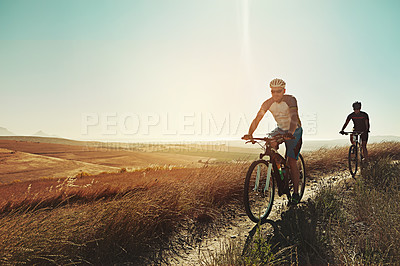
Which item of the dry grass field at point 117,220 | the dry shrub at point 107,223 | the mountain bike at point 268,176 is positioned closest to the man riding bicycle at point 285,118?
the mountain bike at point 268,176

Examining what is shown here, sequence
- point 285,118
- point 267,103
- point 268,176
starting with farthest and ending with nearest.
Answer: point 267,103 < point 285,118 < point 268,176

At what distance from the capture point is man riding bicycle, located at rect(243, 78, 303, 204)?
4.82 m

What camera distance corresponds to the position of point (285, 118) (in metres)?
4.95

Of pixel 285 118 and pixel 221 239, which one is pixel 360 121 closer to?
pixel 285 118

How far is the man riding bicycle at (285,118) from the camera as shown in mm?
4816

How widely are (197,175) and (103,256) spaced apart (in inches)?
126

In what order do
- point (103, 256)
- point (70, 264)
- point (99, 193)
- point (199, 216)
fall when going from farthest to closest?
1. point (99, 193)
2. point (199, 216)
3. point (103, 256)
4. point (70, 264)

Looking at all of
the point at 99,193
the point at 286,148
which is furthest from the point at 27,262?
the point at 286,148

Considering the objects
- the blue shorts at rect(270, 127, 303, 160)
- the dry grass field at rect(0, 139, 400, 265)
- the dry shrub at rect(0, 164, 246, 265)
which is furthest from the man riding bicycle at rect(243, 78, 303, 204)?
the dry shrub at rect(0, 164, 246, 265)

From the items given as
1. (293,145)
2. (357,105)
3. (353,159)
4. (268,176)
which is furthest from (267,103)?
(353,159)

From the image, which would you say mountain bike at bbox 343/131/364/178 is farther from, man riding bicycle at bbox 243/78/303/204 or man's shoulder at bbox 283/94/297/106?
man's shoulder at bbox 283/94/297/106

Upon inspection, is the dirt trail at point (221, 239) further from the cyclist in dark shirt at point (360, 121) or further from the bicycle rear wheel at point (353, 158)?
the cyclist in dark shirt at point (360, 121)

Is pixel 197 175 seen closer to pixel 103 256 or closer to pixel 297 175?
pixel 297 175

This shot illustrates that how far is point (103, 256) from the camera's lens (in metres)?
3.21
